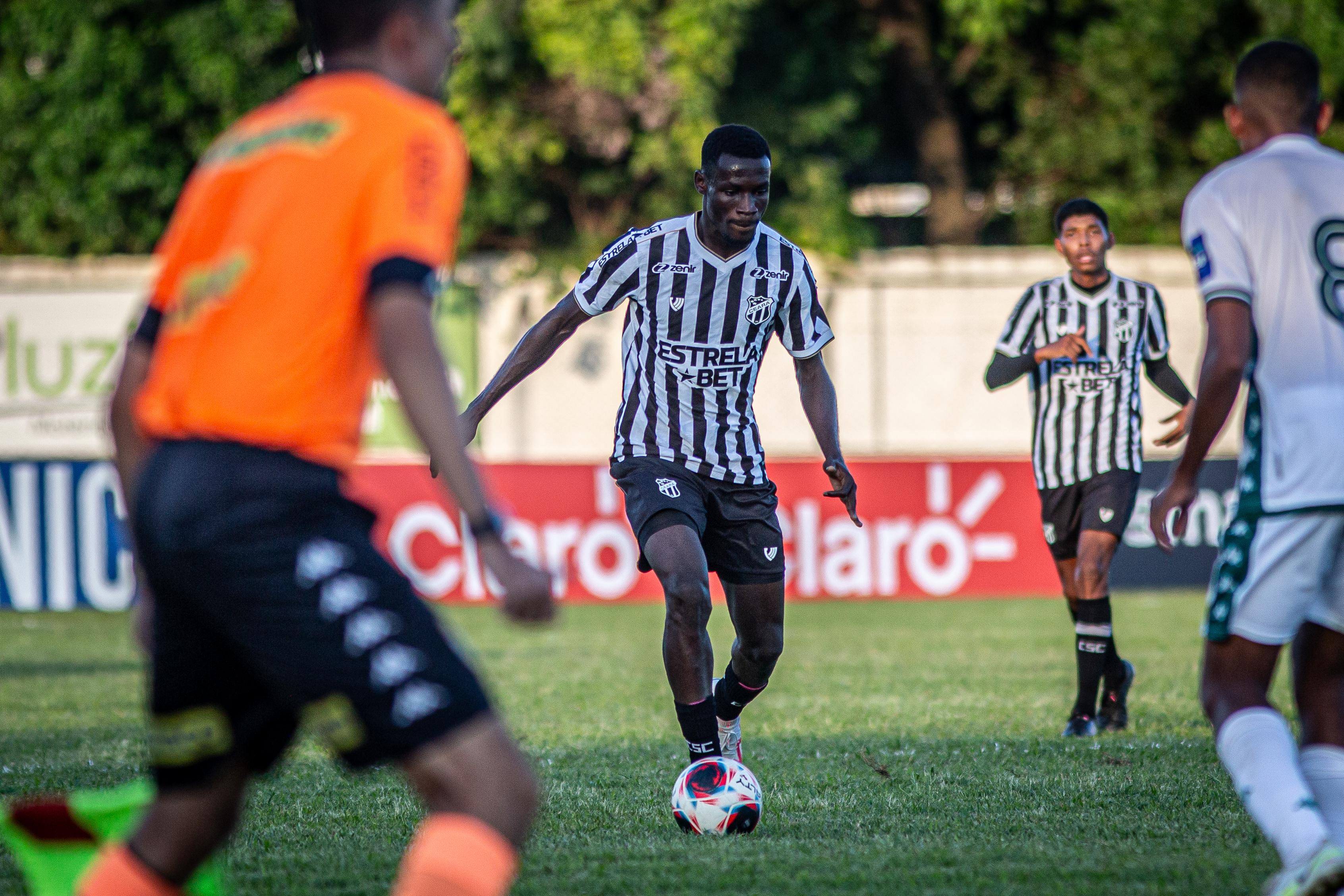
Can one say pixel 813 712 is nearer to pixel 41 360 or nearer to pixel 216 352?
pixel 216 352

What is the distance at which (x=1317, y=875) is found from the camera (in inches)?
130

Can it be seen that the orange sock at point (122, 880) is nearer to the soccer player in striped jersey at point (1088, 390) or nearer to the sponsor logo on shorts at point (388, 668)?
the sponsor logo on shorts at point (388, 668)

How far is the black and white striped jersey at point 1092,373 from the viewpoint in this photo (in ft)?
25.4

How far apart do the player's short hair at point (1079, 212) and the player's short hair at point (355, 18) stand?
212 inches

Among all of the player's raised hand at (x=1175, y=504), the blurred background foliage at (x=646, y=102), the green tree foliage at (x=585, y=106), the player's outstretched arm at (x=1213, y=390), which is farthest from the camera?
the blurred background foliage at (x=646, y=102)

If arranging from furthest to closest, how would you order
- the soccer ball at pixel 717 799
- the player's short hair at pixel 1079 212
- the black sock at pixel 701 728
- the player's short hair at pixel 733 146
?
the player's short hair at pixel 1079 212
the player's short hair at pixel 733 146
the black sock at pixel 701 728
the soccer ball at pixel 717 799

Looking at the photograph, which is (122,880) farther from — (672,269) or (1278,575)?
(672,269)

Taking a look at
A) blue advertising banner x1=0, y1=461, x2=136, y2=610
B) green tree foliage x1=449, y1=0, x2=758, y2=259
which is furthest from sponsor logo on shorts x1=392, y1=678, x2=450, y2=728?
green tree foliage x1=449, y1=0, x2=758, y2=259

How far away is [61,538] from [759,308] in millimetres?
9678

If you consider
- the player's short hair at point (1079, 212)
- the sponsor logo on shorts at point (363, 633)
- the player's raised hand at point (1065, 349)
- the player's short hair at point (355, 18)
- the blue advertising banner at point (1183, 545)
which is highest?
the player's short hair at point (355, 18)

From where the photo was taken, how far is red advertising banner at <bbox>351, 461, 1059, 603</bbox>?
14.0 meters

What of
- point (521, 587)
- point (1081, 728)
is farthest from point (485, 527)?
point (1081, 728)

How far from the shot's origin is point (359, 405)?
2857 millimetres

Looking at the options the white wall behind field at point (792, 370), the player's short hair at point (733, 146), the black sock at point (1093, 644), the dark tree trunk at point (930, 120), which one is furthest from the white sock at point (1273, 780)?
the dark tree trunk at point (930, 120)
